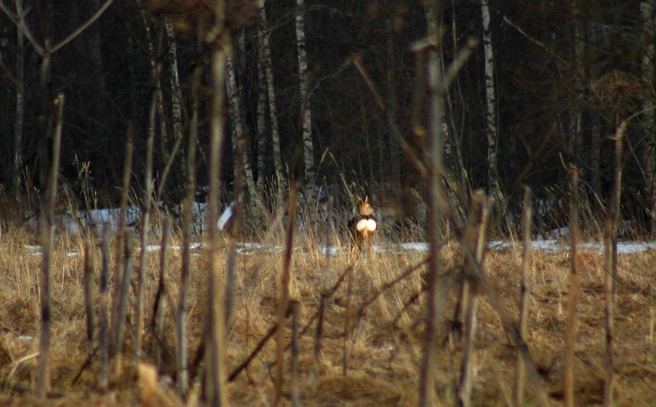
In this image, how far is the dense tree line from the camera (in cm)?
1008

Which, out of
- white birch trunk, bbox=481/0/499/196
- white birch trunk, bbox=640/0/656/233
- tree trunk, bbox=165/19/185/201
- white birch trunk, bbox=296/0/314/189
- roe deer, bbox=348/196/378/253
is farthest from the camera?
white birch trunk, bbox=296/0/314/189

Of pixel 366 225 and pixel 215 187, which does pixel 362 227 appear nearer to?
pixel 366 225

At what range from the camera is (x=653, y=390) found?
112 inches

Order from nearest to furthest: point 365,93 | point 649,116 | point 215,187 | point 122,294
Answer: point 215,187
point 122,294
point 649,116
point 365,93

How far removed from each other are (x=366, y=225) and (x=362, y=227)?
41 mm

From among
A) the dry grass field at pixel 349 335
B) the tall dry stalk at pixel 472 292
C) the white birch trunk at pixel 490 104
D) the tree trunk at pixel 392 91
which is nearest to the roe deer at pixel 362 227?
the dry grass field at pixel 349 335

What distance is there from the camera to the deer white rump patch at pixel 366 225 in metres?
6.14

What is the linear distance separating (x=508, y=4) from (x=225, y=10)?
1334 centimetres

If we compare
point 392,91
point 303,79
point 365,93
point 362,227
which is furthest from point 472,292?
point 365,93

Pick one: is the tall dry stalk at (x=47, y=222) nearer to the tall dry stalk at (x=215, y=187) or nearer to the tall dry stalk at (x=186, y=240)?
the tall dry stalk at (x=186, y=240)

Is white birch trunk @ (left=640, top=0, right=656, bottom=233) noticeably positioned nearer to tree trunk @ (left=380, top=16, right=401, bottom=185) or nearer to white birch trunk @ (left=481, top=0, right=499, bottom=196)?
white birch trunk @ (left=481, top=0, right=499, bottom=196)

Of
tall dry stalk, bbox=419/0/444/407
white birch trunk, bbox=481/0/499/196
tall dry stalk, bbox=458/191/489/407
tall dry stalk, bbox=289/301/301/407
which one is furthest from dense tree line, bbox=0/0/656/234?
tall dry stalk, bbox=419/0/444/407

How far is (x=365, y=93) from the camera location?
1437cm

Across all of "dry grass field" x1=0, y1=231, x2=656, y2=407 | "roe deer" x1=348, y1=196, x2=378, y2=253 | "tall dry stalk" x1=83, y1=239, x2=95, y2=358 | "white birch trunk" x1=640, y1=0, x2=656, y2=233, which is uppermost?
"white birch trunk" x1=640, y1=0, x2=656, y2=233
